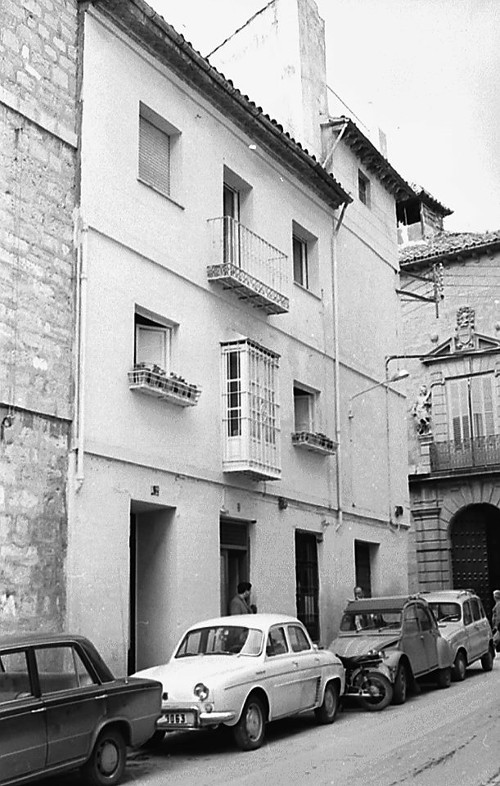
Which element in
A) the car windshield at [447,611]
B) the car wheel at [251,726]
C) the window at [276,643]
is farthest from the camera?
the car windshield at [447,611]

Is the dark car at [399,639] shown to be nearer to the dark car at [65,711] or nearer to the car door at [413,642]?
the car door at [413,642]

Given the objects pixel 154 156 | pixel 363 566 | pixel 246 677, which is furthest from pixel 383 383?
Result: pixel 246 677

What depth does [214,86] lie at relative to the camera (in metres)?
16.8

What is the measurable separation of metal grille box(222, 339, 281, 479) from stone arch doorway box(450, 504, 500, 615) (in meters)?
17.7

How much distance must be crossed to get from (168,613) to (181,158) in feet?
23.4

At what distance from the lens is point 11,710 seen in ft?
26.3

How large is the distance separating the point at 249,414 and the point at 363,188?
9719 millimetres

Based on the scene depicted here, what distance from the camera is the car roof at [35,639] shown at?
8.56m

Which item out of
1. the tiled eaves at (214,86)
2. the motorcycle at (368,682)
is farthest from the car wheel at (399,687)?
the tiled eaves at (214,86)

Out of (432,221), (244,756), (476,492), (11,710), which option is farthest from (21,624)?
(432,221)

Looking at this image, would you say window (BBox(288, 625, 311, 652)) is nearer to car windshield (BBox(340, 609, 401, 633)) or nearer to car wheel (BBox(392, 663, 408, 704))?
car wheel (BBox(392, 663, 408, 704))

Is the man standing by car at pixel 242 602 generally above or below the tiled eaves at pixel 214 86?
below

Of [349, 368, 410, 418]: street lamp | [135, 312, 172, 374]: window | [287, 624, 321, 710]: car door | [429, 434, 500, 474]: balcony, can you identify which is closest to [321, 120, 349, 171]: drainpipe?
[349, 368, 410, 418]: street lamp

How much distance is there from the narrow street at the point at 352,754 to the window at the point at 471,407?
19778mm
